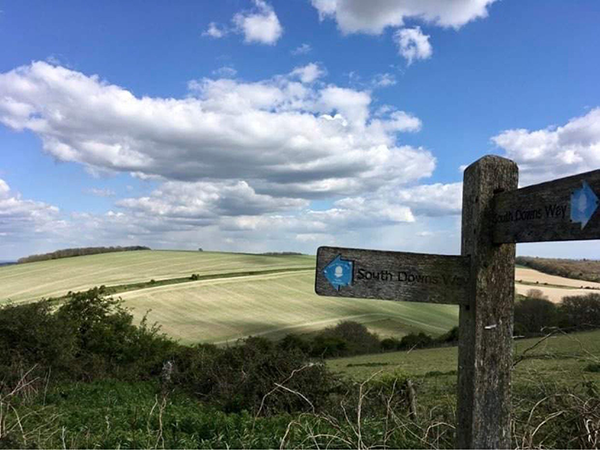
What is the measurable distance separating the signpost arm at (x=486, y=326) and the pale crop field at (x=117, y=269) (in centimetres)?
4367

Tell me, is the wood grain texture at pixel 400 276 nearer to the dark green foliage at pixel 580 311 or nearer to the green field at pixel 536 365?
the green field at pixel 536 365

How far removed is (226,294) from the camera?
44.1m

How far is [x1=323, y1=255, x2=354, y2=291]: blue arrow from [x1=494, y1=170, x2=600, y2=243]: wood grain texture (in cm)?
91

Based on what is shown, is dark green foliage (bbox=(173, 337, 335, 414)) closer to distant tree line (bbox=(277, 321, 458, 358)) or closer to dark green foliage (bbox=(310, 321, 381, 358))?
dark green foliage (bbox=(310, 321, 381, 358))

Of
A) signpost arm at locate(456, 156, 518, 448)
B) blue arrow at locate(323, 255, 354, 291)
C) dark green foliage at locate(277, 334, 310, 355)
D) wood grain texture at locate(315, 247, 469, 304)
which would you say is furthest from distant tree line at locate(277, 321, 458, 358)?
blue arrow at locate(323, 255, 354, 291)

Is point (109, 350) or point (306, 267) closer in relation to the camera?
point (109, 350)

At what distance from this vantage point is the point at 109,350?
17.1m

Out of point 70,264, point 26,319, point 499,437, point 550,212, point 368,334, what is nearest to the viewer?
point 550,212

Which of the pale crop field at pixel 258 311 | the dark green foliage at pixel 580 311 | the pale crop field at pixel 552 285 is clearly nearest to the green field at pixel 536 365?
the dark green foliage at pixel 580 311

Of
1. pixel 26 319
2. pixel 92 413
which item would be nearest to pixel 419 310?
pixel 26 319

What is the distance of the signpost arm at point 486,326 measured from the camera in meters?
3.23

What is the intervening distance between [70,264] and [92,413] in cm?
5520

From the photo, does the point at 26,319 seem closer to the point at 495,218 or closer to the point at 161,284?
the point at 495,218

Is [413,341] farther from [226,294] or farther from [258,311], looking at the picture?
[226,294]
